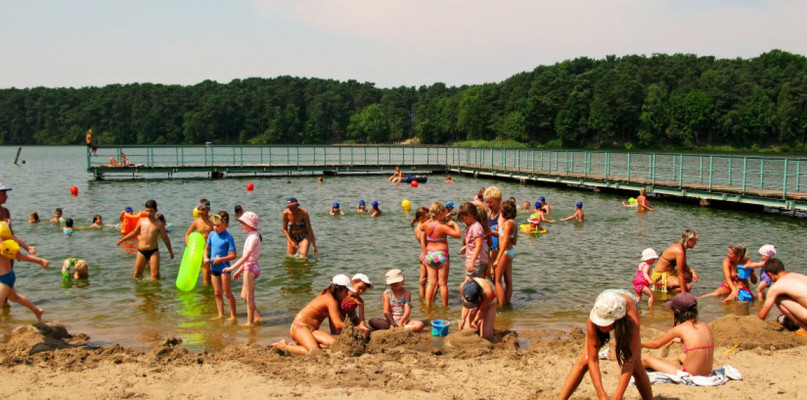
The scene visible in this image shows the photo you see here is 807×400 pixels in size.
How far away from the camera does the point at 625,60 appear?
361ft

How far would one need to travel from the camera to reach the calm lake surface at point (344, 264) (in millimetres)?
9656

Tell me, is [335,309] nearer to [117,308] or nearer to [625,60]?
[117,308]

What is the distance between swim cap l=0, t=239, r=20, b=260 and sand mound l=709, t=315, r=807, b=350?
8.89 m

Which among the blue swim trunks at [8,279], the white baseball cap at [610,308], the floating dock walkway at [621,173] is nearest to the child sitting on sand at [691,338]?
the white baseball cap at [610,308]

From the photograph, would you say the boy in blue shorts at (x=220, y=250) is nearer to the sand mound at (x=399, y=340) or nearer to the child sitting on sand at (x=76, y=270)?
the sand mound at (x=399, y=340)

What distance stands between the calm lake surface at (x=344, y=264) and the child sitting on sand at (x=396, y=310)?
3.89 ft

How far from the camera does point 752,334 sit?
782 cm

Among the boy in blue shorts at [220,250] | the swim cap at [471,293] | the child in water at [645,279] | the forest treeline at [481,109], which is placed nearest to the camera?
the swim cap at [471,293]

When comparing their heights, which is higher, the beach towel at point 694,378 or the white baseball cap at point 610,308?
the white baseball cap at point 610,308

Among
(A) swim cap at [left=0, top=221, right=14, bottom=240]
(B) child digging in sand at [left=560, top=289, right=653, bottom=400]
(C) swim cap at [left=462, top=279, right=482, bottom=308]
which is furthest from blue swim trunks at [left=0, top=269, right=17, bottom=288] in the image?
(B) child digging in sand at [left=560, top=289, right=653, bottom=400]

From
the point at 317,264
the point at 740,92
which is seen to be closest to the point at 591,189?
the point at 317,264

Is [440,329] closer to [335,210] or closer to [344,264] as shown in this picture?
[344,264]

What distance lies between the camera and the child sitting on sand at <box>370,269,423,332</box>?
850cm

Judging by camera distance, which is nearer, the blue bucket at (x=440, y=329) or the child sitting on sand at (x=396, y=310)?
the blue bucket at (x=440, y=329)
